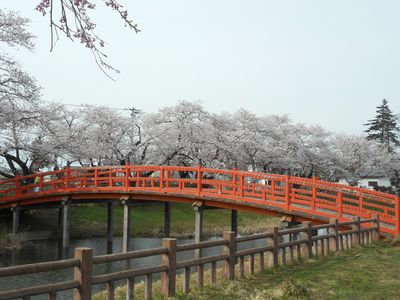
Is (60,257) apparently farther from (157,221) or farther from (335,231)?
(335,231)

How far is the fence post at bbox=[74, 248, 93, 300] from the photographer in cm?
668

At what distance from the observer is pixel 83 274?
264 inches

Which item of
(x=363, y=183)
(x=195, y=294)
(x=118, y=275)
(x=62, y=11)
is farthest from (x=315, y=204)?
(x=363, y=183)

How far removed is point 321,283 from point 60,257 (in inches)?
644

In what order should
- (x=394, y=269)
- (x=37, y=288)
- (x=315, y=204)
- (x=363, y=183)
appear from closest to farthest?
(x=37, y=288)
(x=394, y=269)
(x=315, y=204)
(x=363, y=183)

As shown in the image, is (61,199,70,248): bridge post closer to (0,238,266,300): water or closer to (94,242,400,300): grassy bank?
(0,238,266,300): water

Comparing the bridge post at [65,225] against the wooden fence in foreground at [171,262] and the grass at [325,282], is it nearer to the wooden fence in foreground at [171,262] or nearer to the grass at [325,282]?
the wooden fence in foreground at [171,262]

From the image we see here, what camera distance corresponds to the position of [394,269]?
1049 centimetres

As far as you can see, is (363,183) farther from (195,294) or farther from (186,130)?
(195,294)

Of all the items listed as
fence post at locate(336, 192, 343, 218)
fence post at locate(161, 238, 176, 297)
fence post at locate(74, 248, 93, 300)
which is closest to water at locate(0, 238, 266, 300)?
fence post at locate(161, 238, 176, 297)

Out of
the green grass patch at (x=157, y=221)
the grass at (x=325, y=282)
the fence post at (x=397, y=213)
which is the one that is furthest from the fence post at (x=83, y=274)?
the green grass patch at (x=157, y=221)

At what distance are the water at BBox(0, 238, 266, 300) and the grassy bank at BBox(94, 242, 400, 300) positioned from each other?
6.43m

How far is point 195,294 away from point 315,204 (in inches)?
369

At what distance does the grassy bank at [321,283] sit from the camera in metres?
8.13
